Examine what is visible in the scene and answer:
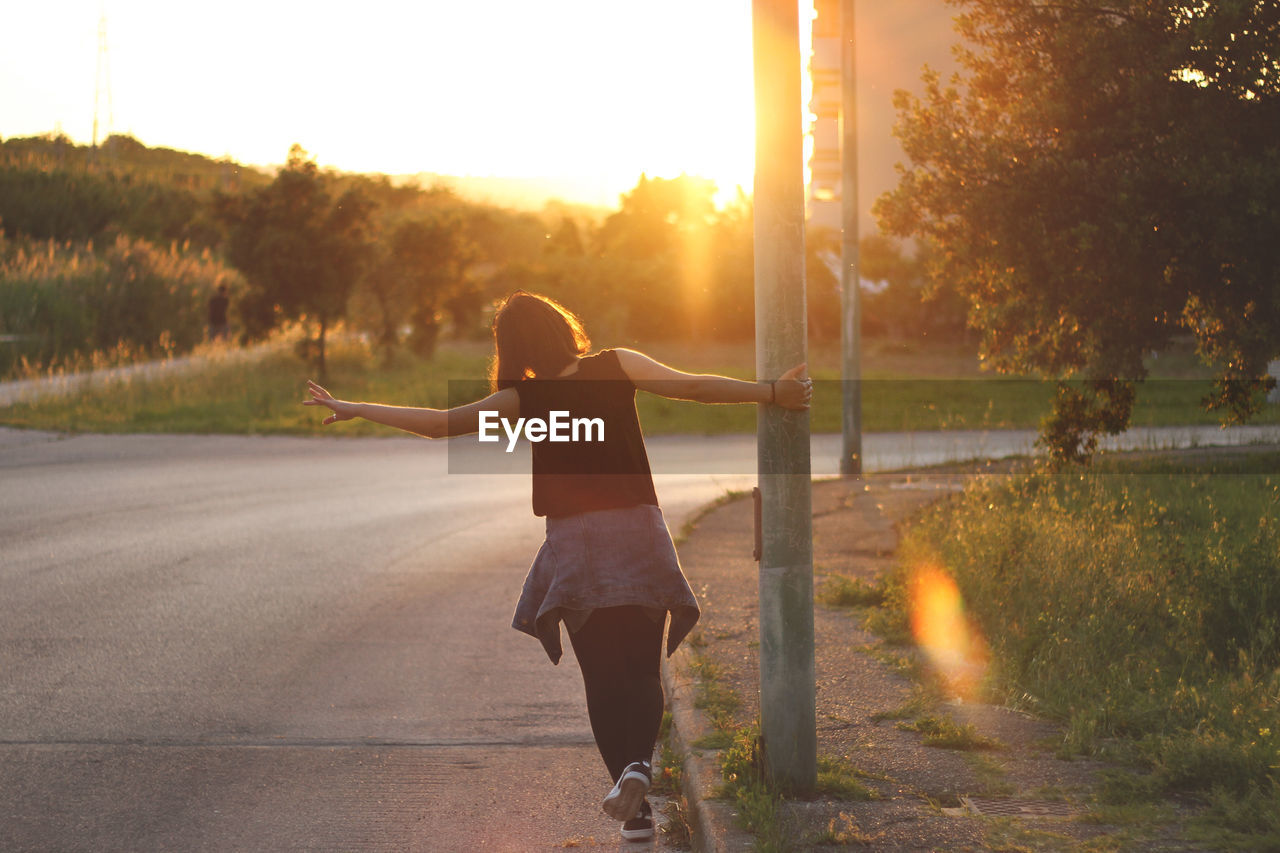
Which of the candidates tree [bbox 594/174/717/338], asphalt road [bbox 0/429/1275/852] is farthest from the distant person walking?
asphalt road [bbox 0/429/1275/852]

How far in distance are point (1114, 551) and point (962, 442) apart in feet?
45.7

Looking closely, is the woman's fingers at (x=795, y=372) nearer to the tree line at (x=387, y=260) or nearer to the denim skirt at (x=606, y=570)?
the denim skirt at (x=606, y=570)

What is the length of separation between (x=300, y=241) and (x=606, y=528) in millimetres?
22828

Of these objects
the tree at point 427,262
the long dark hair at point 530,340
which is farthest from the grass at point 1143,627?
the tree at point 427,262

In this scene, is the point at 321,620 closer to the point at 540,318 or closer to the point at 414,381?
the point at 540,318

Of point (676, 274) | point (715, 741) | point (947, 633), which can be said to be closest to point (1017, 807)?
point (715, 741)

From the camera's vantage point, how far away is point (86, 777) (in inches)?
204

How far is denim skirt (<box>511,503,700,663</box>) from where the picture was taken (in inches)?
167

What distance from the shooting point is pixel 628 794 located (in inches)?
165

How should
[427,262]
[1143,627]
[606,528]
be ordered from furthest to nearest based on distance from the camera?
[427,262] → [1143,627] → [606,528]

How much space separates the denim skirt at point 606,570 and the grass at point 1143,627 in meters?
1.70

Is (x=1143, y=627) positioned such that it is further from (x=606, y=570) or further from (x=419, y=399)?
(x=419, y=399)

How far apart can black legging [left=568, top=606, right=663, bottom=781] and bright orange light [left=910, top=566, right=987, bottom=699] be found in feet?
6.80

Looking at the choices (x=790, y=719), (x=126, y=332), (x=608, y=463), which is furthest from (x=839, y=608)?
(x=126, y=332)
